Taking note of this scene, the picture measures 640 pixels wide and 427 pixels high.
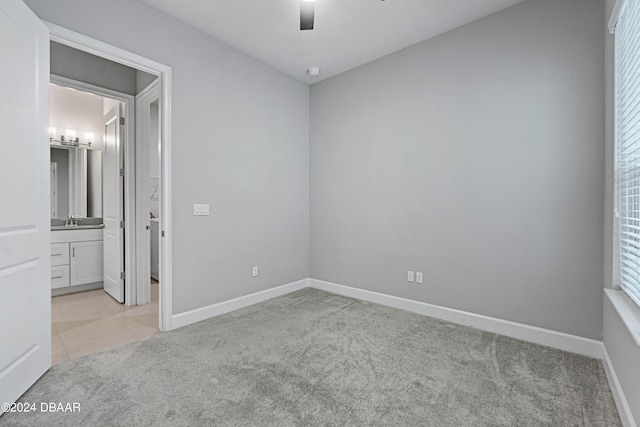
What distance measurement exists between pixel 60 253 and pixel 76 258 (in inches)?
7.2

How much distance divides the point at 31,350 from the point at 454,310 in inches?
131

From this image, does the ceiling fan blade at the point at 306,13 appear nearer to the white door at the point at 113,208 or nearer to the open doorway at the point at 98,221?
the open doorway at the point at 98,221

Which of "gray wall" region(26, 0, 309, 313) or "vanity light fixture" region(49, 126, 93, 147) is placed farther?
"vanity light fixture" region(49, 126, 93, 147)

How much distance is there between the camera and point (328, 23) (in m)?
2.79

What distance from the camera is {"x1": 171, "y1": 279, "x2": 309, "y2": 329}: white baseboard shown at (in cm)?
282

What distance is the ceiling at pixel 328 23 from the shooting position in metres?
2.54

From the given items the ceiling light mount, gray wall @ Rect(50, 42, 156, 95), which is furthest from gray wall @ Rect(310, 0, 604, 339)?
gray wall @ Rect(50, 42, 156, 95)

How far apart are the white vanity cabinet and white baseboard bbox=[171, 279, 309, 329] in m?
2.26

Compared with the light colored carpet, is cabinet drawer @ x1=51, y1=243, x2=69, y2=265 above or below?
above

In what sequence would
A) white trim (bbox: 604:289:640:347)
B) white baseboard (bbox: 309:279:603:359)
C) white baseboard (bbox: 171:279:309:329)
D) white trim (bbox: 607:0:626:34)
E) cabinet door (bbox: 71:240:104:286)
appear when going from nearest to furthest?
white trim (bbox: 604:289:640:347), white trim (bbox: 607:0:626:34), white baseboard (bbox: 309:279:603:359), white baseboard (bbox: 171:279:309:329), cabinet door (bbox: 71:240:104:286)

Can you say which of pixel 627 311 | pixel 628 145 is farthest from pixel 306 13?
pixel 627 311

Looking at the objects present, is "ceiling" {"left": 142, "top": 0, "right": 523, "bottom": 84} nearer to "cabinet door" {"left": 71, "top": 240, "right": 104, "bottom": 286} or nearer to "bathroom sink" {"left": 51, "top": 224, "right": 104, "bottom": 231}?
"bathroom sink" {"left": 51, "top": 224, "right": 104, "bottom": 231}

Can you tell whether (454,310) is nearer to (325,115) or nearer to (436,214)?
(436,214)

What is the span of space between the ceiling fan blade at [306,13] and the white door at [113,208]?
276cm
